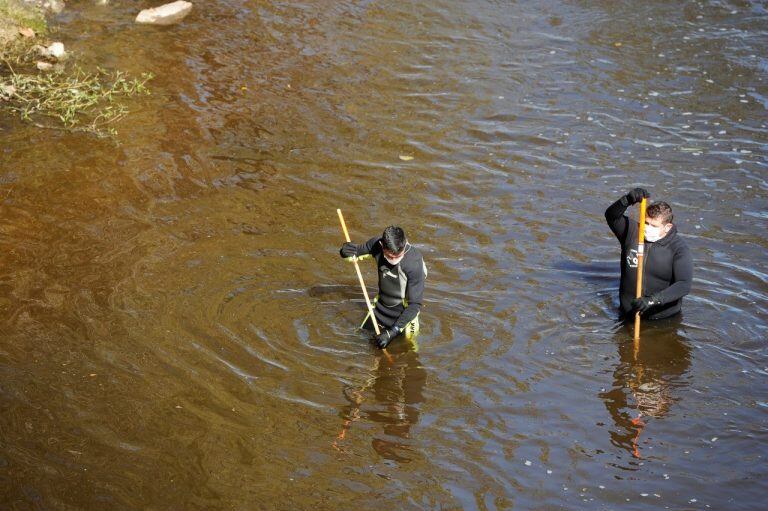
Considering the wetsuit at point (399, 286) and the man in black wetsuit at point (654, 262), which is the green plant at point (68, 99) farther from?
the man in black wetsuit at point (654, 262)

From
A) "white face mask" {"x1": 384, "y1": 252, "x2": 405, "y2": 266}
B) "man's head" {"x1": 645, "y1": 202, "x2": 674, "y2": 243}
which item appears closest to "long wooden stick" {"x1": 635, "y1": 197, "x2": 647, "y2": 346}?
"man's head" {"x1": 645, "y1": 202, "x2": 674, "y2": 243}

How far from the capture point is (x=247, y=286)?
9727mm

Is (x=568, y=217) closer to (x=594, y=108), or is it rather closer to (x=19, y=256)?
(x=594, y=108)

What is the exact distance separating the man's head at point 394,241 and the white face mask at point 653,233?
109 inches

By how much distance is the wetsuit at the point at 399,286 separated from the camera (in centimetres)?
849

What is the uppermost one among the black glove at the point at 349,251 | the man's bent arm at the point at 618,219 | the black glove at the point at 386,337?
the man's bent arm at the point at 618,219

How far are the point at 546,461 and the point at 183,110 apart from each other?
8.64 m

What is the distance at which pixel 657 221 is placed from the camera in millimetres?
9102

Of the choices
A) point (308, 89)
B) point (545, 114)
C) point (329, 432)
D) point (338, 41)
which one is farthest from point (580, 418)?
point (338, 41)

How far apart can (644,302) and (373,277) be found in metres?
3.08

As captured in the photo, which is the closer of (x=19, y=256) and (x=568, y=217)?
(x=19, y=256)

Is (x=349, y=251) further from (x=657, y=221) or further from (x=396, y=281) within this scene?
(x=657, y=221)

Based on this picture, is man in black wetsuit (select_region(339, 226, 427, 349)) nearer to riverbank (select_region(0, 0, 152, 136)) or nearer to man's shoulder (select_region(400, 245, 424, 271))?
man's shoulder (select_region(400, 245, 424, 271))

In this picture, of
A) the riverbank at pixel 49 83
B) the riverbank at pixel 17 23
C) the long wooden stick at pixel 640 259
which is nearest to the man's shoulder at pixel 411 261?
the long wooden stick at pixel 640 259
